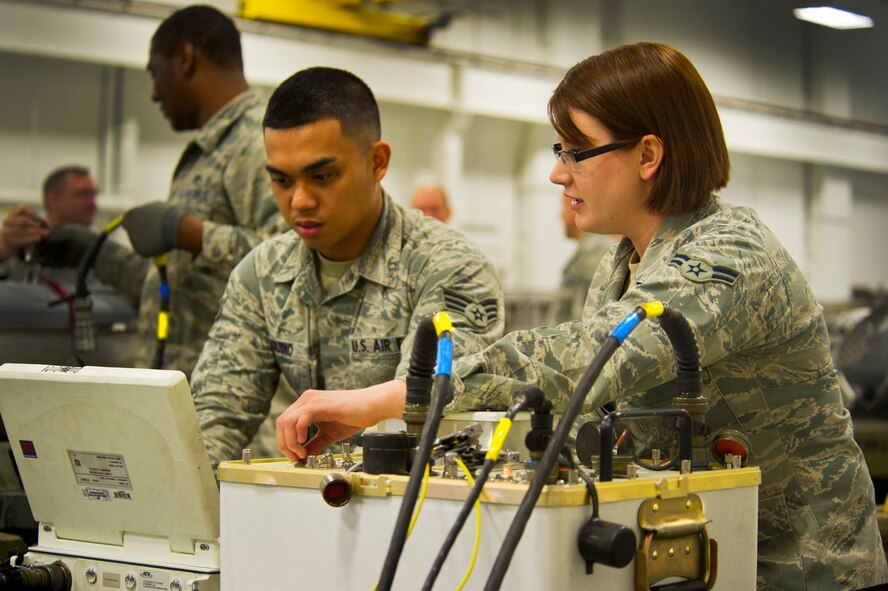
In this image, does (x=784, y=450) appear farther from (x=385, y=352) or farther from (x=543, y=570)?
(x=385, y=352)

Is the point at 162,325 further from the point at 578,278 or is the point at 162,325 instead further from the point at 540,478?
the point at 578,278

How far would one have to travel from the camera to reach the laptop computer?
3.96ft

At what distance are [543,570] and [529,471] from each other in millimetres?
113

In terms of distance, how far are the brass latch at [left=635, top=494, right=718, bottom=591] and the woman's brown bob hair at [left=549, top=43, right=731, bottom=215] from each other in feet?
1.55

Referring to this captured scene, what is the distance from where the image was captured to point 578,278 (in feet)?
17.8

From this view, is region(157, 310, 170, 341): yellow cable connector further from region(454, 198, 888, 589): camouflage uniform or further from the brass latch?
the brass latch

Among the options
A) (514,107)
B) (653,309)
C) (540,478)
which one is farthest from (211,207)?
(514,107)

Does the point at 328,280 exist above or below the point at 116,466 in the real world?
above

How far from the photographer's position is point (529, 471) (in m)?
1.04

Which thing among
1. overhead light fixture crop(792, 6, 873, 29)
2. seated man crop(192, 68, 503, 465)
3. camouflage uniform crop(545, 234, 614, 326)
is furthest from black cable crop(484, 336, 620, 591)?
overhead light fixture crop(792, 6, 873, 29)

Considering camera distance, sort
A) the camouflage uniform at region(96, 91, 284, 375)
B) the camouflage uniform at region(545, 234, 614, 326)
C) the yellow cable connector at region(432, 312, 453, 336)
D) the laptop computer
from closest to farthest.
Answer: the yellow cable connector at region(432, 312, 453, 336), the laptop computer, the camouflage uniform at region(96, 91, 284, 375), the camouflage uniform at region(545, 234, 614, 326)

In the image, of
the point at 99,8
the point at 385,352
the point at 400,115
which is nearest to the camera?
the point at 385,352

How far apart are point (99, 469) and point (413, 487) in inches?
20.0

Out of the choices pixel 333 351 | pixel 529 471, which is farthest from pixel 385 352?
pixel 529 471
